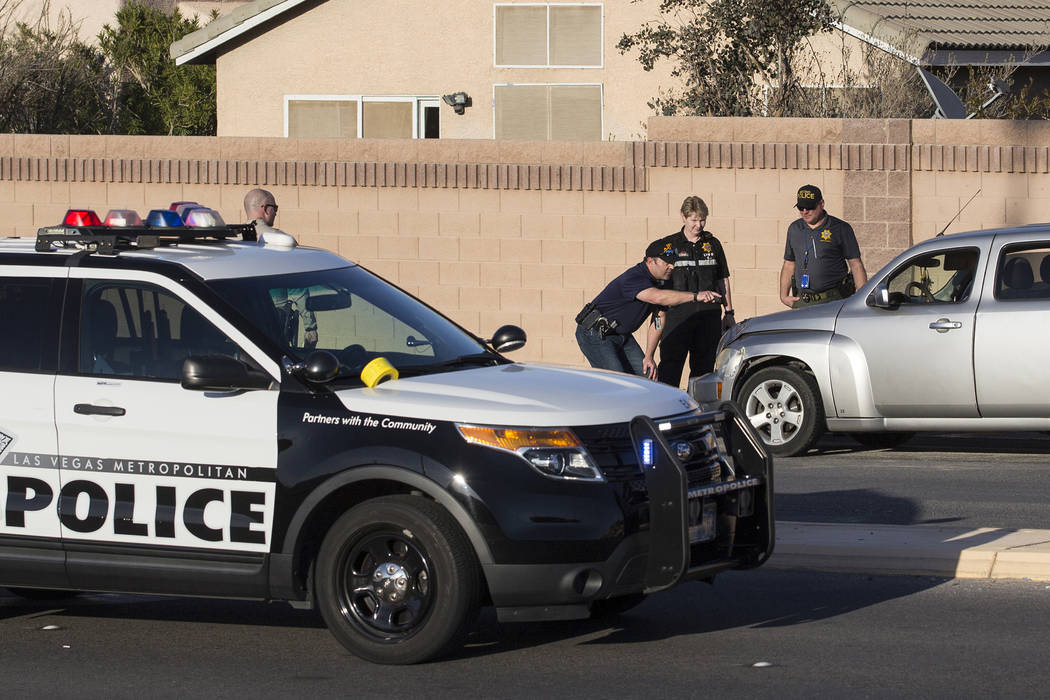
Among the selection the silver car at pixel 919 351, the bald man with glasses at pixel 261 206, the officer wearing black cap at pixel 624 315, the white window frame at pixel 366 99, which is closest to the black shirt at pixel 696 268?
the silver car at pixel 919 351

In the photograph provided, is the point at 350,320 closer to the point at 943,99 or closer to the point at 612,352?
the point at 612,352

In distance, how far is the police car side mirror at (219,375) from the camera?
666 centimetres

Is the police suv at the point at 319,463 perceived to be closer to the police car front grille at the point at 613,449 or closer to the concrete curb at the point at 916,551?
the police car front grille at the point at 613,449

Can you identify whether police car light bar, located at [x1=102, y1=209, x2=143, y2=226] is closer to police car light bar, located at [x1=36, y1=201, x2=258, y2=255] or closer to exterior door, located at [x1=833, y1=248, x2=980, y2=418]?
police car light bar, located at [x1=36, y1=201, x2=258, y2=255]

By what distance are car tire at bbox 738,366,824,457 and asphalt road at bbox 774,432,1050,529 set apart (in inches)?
6.9

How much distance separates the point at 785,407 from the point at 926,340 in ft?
4.31

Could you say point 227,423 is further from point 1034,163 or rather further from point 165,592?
point 1034,163

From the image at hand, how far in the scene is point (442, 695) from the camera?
6.29m

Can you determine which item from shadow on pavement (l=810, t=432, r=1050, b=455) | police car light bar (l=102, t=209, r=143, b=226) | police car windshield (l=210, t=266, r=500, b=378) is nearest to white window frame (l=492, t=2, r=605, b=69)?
shadow on pavement (l=810, t=432, r=1050, b=455)

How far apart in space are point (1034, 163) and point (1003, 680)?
35.0 feet

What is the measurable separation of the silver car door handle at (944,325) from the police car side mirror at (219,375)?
682 centimetres

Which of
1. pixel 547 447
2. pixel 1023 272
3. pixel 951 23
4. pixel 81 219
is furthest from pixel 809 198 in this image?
pixel 951 23

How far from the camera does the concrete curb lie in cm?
829

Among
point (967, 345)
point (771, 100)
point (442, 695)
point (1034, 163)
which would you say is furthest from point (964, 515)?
point (771, 100)
